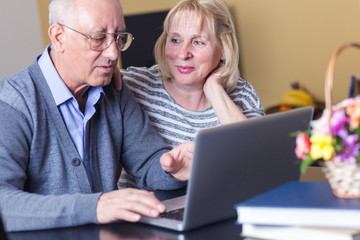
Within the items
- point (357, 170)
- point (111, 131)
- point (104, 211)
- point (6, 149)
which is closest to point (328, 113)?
point (357, 170)

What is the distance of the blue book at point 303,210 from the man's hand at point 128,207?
32cm

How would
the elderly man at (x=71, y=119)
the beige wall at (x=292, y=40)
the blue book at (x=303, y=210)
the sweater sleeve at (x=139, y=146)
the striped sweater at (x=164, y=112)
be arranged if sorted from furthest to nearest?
the beige wall at (x=292, y=40)
the striped sweater at (x=164, y=112)
the sweater sleeve at (x=139, y=146)
the elderly man at (x=71, y=119)
the blue book at (x=303, y=210)

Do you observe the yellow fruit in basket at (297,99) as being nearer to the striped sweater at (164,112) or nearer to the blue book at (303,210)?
the striped sweater at (164,112)

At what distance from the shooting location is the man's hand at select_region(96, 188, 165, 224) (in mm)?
1291

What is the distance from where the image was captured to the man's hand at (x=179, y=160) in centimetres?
166

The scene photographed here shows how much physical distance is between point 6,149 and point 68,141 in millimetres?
210

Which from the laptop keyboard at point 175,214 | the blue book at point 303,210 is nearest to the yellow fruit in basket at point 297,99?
the laptop keyboard at point 175,214

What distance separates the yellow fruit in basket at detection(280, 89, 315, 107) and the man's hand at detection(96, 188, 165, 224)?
9.38ft

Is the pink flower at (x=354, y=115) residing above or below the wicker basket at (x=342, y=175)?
above

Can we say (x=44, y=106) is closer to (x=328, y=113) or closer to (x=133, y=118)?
(x=133, y=118)

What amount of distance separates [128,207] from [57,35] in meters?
0.62

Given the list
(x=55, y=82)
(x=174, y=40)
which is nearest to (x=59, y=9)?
(x=55, y=82)

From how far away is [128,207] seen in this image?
1.30 m

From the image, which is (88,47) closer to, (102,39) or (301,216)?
(102,39)
